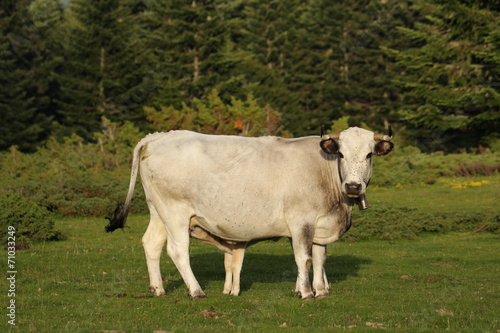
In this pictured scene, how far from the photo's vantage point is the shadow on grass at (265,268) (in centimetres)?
1319

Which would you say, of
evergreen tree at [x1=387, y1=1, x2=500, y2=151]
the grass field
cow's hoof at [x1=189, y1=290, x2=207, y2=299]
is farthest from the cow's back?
evergreen tree at [x1=387, y1=1, x2=500, y2=151]

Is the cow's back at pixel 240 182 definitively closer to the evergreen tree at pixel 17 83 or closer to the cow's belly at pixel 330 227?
the cow's belly at pixel 330 227

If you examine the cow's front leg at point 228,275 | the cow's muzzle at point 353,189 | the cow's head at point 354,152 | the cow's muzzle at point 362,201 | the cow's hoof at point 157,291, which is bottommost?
the cow's hoof at point 157,291

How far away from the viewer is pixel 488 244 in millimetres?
18688

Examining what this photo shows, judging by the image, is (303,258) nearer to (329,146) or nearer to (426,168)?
(329,146)

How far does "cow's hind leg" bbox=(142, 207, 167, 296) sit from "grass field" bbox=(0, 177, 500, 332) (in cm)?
25

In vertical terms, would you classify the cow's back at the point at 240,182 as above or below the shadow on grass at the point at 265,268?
above

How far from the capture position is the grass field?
30.1 feet

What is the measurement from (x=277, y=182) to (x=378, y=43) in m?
56.0

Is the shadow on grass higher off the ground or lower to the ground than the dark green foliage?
higher

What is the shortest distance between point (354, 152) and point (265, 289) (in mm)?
2847

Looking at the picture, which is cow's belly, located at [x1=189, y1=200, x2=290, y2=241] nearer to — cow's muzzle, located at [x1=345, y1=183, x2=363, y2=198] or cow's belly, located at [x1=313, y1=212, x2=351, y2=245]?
cow's belly, located at [x1=313, y1=212, x2=351, y2=245]

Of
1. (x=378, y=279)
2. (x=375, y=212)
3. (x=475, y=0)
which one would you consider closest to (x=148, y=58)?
(x=475, y=0)

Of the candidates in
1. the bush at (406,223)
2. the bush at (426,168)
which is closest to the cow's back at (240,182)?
the bush at (406,223)
